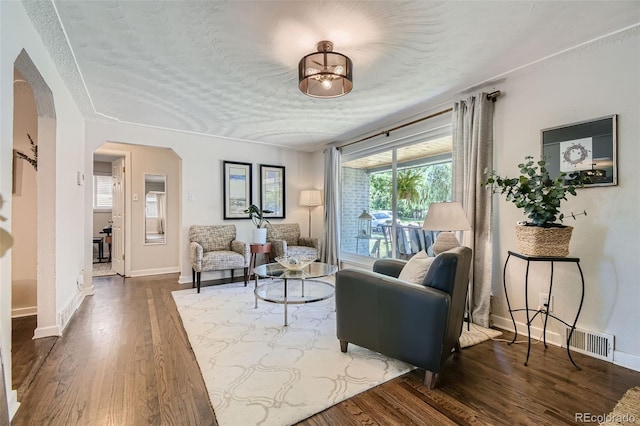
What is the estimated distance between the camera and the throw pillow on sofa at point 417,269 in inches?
79.3

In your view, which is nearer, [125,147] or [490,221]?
[490,221]

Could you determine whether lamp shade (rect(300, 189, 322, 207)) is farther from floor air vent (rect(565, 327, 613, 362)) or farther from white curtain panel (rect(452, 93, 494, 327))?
floor air vent (rect(565, 327, 613, 362))

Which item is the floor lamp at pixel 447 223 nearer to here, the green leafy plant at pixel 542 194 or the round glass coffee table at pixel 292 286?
the green leafy plant at pixel 542 194

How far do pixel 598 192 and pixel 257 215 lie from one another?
14.2ft

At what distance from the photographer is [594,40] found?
2174 mm

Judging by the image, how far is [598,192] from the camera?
2.25 m

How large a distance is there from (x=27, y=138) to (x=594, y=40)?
5.10 meters

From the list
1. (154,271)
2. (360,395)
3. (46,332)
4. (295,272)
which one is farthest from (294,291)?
(154,271)

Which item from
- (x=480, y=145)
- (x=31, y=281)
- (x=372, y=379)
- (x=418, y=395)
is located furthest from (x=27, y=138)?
(x=480, y=145)

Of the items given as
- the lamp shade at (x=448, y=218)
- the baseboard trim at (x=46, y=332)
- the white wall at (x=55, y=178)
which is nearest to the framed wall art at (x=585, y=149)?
the lamp shade at (x=448, y=218)

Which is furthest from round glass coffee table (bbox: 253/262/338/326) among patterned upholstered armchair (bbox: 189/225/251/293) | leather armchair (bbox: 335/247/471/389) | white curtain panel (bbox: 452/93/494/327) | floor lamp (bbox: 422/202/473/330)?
white curtain panel (bbox: 452/93/494/327)

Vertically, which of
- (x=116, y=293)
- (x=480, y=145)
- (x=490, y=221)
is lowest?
(x=116, y=293)

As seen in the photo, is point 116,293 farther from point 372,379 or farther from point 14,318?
point 372,379

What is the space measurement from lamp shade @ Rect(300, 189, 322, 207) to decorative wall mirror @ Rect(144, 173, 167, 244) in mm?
2544
